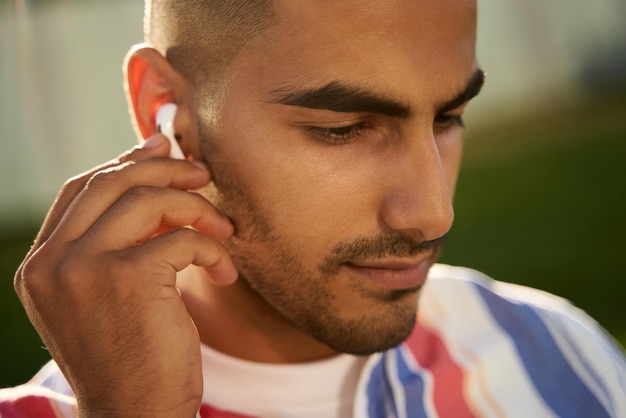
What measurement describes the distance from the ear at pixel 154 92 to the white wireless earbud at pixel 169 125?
0.02 meters

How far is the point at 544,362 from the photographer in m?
2.86

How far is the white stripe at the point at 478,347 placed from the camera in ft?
8.89

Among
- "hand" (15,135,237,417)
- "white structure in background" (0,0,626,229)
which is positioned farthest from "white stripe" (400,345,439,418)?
"white structure in background" (0,0,626,229)

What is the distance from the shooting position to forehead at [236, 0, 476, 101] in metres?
2.32

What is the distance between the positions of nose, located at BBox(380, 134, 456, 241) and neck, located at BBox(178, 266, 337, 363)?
1.74 feet

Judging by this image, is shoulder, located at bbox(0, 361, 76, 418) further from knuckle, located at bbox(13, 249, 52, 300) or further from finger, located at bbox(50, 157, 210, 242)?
finger, located at bbox(50, 157, 210, 242)

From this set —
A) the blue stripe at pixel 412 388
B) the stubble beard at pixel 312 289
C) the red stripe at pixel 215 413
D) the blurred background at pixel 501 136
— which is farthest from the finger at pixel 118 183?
the blurred background at pixel 501 136

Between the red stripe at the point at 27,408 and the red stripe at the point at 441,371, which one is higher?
the red stripe at the point at 27,408

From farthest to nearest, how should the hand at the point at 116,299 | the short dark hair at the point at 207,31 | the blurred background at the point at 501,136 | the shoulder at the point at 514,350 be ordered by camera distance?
the blurred background at the point at 501,136 < the shoulder at the point at 514,350 < the short dark hair at the point at 207,31 < the hand at the point at 116,299

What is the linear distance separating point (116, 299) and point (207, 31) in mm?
819

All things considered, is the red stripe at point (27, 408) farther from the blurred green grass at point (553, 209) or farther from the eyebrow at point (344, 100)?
the blurred green grass at point (553, 209)

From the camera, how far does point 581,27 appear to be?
1335cm

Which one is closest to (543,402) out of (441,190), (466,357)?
(466,357)

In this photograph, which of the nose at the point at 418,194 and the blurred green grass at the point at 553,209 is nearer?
the nose at the point at 418,194
